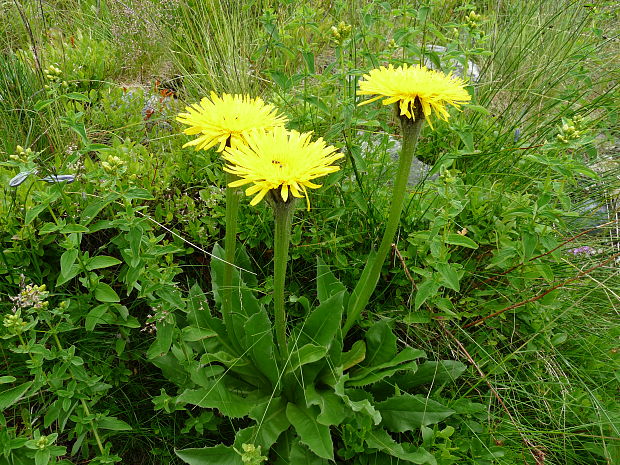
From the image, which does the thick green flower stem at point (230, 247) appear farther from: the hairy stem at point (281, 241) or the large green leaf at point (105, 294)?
the large green leaf at point (105, 294)

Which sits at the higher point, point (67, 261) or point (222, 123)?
point (222, 123)

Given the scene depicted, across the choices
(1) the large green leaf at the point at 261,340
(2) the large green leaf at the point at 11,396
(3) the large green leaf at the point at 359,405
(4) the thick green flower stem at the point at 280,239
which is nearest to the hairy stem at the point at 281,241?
(4) the thick green flower stem at the point at 280,239

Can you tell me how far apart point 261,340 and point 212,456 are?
39 centimetres

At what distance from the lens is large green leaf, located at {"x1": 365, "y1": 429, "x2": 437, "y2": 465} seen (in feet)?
4.99

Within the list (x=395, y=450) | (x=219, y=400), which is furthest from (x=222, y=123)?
(x=395, y=450)

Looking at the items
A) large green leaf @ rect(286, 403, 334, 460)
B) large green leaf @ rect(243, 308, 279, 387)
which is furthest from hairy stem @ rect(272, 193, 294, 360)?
large green leaf @ rect(286, 403, 334, 460)

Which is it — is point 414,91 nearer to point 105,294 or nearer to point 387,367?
point 387,367

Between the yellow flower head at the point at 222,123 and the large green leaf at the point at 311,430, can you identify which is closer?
the yellow flower head at the point at 222,123

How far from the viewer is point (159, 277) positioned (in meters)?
1.47

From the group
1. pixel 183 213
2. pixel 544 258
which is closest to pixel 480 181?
pixel 544 258

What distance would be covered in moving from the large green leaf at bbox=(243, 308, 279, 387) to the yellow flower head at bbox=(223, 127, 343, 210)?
531 mm

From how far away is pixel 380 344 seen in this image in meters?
1.75

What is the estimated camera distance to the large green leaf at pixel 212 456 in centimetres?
151

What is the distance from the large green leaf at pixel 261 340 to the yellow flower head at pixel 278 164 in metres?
0.53
